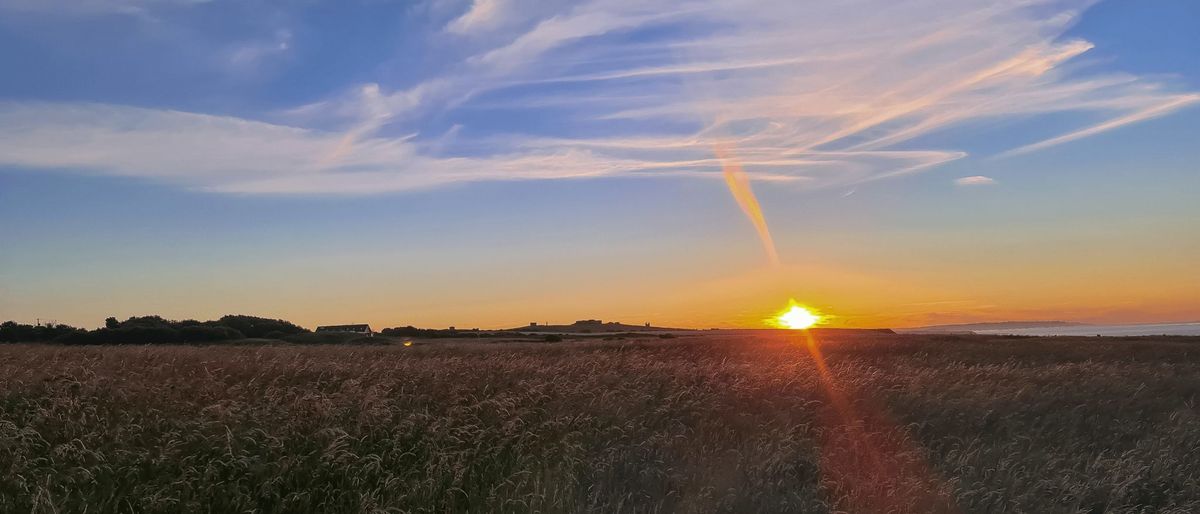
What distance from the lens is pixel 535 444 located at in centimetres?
865

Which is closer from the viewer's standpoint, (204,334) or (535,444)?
(535,444)

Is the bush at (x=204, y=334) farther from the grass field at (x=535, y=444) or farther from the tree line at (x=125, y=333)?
the grass field at (x=535, y=444)

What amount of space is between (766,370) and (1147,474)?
7.17 metres

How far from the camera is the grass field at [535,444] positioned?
23.0ft

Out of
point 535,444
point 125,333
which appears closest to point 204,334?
point 125,333

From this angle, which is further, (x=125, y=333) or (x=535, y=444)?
(x=125, y=333)

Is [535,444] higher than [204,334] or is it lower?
lower

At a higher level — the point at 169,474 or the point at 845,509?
the point at 169,474

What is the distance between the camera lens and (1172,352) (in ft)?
102

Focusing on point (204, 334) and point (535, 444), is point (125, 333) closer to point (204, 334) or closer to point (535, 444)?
point (204, 334)

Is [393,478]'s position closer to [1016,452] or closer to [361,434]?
[361,434]

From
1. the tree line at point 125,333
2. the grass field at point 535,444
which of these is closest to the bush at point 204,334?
the tree line at point 125,333

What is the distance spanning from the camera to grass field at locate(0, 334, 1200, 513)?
276 inches

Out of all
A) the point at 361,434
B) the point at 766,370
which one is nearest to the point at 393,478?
the point at 361,434
